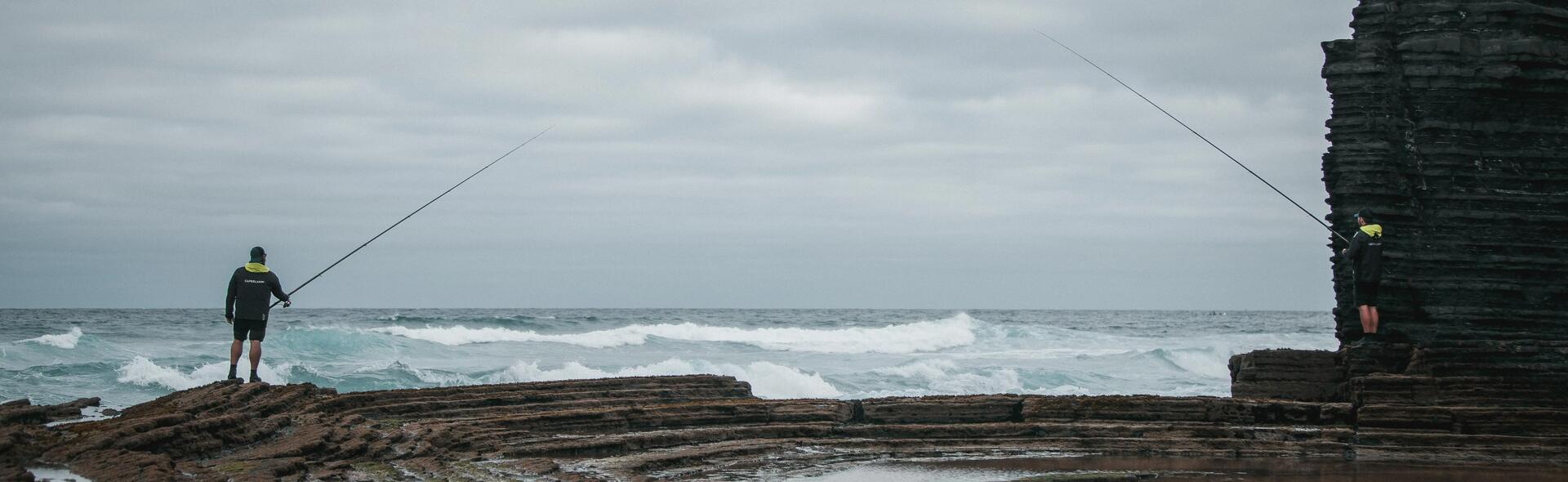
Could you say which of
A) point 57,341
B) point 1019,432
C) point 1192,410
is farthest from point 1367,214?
point 57,341

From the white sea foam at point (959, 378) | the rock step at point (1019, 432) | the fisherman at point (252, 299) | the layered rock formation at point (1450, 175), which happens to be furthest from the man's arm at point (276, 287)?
the white sea foam at point (959, 378)

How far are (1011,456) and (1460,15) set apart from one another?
724cm

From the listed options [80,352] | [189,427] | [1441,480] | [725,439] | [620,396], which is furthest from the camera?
[80,352]

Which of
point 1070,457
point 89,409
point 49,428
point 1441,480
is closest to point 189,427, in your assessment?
point 49,428

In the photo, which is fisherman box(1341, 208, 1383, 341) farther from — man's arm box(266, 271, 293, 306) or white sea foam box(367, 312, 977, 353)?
white sea foam box(367, 312, 977, 353)

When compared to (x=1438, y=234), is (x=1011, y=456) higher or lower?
lower

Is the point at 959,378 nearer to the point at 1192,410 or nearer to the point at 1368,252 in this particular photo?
the point at 1368,252

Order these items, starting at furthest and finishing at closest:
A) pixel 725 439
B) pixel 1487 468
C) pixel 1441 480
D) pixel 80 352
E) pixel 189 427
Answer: pixel 80 352 < pixel 725 439 < pixel 1487 468 < pixel 1441 480 < pixel 189 427

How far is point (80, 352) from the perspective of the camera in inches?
1251

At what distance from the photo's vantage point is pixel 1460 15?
13.1 meters

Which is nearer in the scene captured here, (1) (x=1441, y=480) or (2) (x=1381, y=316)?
(1) (x=1441, y=480)

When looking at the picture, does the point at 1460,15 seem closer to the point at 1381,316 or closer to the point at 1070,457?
the point at 1381,316

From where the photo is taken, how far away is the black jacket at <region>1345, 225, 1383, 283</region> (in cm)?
1236

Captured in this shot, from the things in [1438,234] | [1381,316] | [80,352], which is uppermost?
[1438,234]
